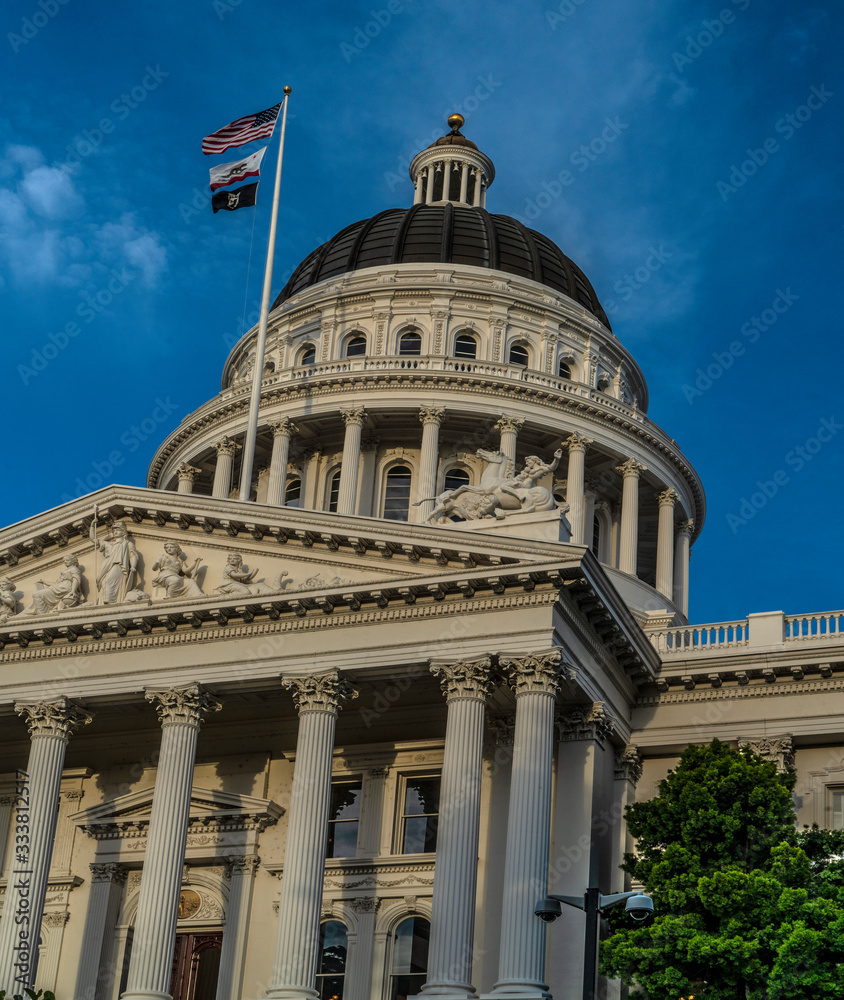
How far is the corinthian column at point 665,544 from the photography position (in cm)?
5269

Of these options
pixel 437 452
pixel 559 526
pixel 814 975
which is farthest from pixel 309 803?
pixel 437 452

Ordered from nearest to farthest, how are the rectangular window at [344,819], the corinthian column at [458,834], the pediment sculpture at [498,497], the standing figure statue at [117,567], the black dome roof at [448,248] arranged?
the corinthian column at [458,834]
the pediment sculpture at [498,497]
the standing figure statue at [117,567]
the rectangular window at [344,819]
the black dome roof at [448,248]

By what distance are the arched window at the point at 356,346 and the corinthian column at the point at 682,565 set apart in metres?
13.7

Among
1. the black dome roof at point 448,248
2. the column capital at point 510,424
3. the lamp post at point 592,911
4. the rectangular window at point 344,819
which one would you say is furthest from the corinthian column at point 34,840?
the black dome roof at point 448,248

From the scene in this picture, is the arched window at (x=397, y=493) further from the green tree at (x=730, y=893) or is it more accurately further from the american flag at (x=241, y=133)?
the green tree at (x=730, y=893)

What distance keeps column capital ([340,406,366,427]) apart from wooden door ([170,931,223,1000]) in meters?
21.4

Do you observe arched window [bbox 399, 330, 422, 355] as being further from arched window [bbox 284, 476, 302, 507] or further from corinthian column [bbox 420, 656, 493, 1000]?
corinthian column [bbox 420, 656, 493, 1000]

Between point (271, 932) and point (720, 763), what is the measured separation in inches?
447

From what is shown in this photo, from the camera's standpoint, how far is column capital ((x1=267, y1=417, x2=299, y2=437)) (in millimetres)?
53406

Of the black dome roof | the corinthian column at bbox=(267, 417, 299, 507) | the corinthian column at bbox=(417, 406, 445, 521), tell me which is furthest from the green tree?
the black dome roof

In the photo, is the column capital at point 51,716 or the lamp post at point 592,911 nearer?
the lamp post at point 592,911

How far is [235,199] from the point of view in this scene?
46.1m

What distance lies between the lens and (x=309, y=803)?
98.7 feet

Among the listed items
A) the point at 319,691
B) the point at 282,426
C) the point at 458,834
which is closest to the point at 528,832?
the point at 458,834
